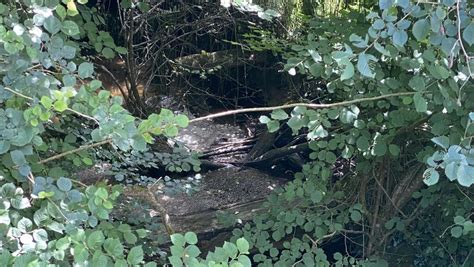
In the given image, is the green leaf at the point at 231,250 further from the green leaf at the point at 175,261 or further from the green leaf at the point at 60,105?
the green leaf at the point at 60,105

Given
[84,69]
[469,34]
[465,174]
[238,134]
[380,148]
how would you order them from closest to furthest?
[465,174] → [469,34] → [84,69] → [380,148] → [238,134]

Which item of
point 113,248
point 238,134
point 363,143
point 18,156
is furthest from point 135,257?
point 238,134

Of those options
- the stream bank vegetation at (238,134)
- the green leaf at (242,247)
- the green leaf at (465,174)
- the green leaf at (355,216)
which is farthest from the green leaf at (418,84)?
the green leaf at (355,216)

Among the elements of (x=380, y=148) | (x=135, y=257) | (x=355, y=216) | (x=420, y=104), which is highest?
(x=420, y=104)

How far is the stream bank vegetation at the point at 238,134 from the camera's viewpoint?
1.20 metres

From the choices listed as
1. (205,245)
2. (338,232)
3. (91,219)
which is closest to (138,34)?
(205,245)

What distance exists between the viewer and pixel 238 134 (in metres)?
4.17

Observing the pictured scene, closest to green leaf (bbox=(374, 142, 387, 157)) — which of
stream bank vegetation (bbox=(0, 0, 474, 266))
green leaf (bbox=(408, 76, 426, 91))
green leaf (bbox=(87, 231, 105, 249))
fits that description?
stream bank vegetation (bbox=(0, 0, 474, 266))

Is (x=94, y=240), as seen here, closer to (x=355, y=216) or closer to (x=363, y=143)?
(x=363, y=143)

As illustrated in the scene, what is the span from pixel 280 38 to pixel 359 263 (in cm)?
167

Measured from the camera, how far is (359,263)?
2.05 metres

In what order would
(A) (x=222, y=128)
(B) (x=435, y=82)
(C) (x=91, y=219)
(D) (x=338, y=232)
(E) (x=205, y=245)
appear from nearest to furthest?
(C) (x=91, y=219), (B) (x=435, y=82), (D) (x=338, y=232), (E) (x=205, y=245), (A) (x=222, y=128)

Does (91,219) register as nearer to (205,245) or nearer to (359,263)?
(359,263)

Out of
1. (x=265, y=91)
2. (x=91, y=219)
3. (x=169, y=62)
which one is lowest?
(x=265, y=91)
